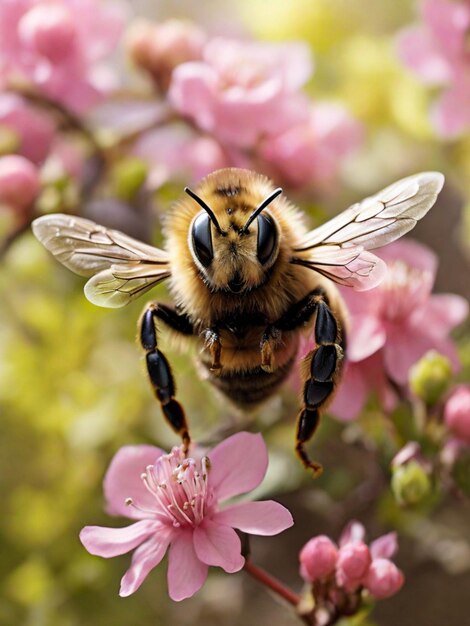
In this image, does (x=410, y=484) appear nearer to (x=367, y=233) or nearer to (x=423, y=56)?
(x=367, y=233)

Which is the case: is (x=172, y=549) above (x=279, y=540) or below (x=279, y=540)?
above

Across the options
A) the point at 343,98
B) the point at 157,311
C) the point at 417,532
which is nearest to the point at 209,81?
the point at 157,311

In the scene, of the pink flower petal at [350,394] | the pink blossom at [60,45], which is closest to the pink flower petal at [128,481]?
the pink flower petal at [350,394]

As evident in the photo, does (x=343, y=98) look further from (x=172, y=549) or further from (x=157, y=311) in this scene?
(x=172, y=549)

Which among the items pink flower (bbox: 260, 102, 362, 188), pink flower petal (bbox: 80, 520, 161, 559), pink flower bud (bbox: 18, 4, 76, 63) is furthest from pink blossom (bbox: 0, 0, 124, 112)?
pink flower petal (bbox: 80, 520, 161, 559)

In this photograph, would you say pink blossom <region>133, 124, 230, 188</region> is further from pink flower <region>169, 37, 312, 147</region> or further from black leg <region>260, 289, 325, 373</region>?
black leg <region>260, 289, 325, 373</region>

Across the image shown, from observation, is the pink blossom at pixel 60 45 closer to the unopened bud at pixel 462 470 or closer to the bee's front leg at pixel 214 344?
the bee's front leg at pixel 214 344

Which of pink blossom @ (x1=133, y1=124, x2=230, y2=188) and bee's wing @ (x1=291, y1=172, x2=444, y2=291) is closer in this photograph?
bee's wing @ (x1=291, y1=172, x2=444, y2=291)

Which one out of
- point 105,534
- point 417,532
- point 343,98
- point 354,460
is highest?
point 343,98
